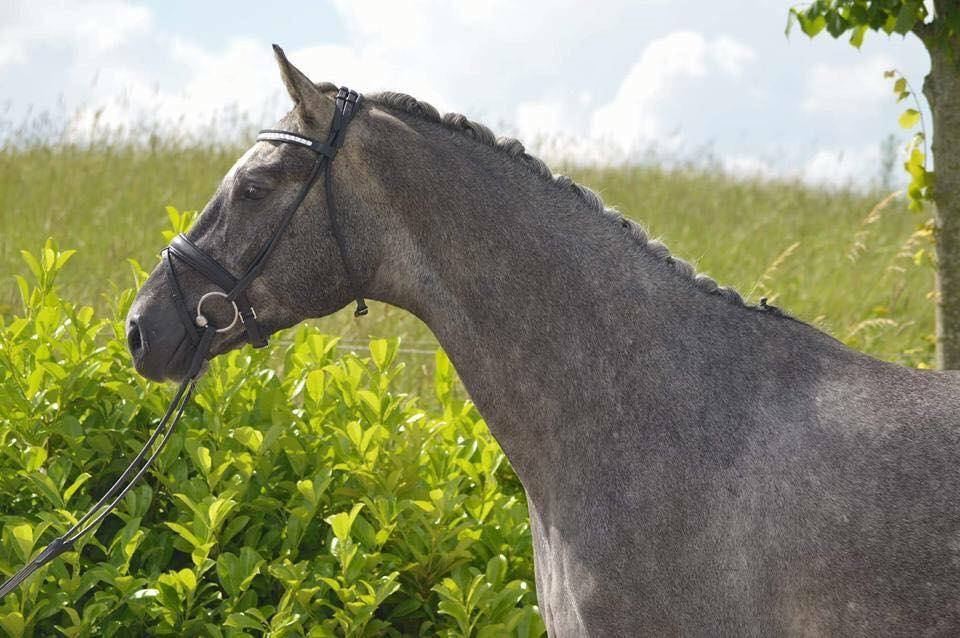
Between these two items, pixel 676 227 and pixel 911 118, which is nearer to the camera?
pixel 911 118

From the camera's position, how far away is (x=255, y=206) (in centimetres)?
224

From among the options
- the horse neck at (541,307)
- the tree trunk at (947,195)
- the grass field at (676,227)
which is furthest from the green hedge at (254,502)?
the grass field at (676,227)

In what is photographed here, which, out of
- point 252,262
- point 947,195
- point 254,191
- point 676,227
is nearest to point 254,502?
point 252,262

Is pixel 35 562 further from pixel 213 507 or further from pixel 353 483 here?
pixel 353 483

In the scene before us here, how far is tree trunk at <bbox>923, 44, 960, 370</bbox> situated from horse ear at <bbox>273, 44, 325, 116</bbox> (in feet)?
9.23

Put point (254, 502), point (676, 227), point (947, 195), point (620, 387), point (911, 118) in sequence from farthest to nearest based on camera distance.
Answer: point (676, 227) < point (911, 118) < point (947, 195) < point (254, 502) < point (620, 387)

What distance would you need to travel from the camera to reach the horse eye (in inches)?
88.0

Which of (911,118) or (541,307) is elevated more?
(911,118)

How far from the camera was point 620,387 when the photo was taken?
2162mm

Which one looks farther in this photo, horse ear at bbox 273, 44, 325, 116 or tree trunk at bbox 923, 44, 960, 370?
tree trunk at bbox 923, 44, 960, 370

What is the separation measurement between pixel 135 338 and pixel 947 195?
321 cm

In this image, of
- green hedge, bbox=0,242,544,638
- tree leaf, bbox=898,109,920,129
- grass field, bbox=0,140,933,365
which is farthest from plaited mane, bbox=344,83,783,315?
grass field, bbox=0,140,933,365

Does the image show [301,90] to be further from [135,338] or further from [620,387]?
[620,387]

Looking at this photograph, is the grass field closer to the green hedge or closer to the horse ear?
the green hedge
